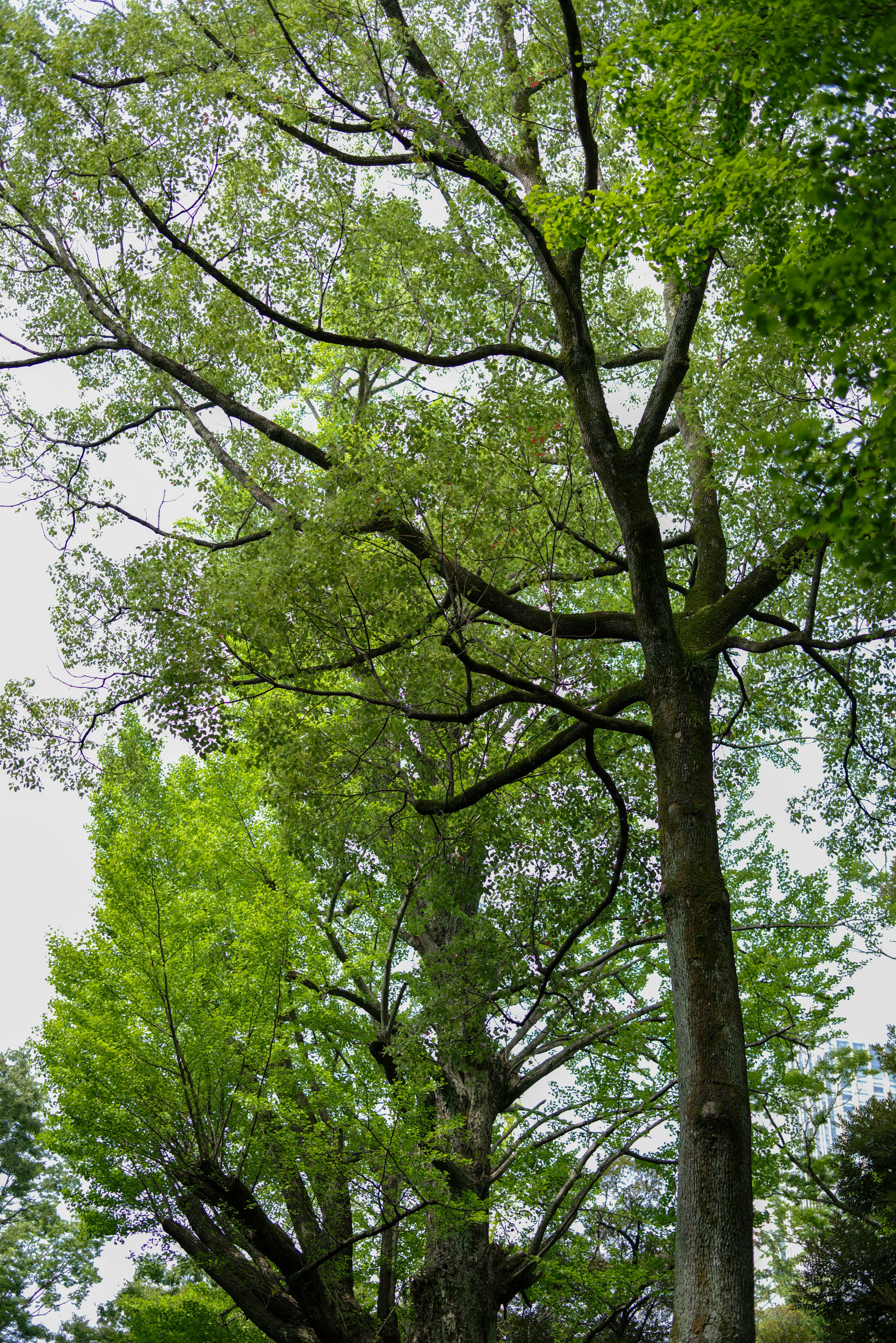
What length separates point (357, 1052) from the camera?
9648 millimetres

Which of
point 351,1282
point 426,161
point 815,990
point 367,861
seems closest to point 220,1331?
point 351,1282

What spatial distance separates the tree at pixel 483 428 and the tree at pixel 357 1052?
43 cm

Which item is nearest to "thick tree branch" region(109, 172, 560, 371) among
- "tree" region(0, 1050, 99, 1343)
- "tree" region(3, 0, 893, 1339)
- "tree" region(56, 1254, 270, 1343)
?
"tree" region(3, 0, 893, 1339)

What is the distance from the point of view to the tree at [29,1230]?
17969 mm

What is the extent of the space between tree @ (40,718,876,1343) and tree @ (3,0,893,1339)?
1.40 feet

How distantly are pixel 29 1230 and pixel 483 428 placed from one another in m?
18.7

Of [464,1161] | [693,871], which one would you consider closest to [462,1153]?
[464,1161]

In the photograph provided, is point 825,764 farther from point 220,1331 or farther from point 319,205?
point 220,1331

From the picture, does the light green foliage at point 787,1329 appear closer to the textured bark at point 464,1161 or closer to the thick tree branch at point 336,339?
the textured bark at point 464,1161

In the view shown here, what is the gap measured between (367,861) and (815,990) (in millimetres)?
4932

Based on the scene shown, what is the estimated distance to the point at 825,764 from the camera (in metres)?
9.13

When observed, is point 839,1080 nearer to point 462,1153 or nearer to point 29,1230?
point 462,1153

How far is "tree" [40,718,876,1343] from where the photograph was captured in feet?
24.7

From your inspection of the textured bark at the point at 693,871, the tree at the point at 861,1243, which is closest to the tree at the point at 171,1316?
the textured bark at the point at 693,871
